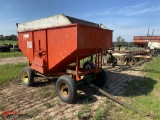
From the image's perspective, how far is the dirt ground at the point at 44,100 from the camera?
14.4 feet

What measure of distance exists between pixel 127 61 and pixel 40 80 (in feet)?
24.3

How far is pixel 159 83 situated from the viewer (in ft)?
24.0

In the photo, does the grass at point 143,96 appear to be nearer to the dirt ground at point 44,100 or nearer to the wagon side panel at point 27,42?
the dirt ground at point 44,100

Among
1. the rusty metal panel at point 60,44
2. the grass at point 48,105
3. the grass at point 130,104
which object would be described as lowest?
the grass at point 130,104

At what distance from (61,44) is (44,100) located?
1744mm

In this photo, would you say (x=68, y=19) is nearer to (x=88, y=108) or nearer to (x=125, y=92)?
(x=88, y=108)

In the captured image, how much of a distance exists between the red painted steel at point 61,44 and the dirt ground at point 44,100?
809 millimetres

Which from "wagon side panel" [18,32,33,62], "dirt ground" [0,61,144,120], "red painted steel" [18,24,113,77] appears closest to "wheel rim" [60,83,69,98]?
"dirt ground" [0,61,144,120]

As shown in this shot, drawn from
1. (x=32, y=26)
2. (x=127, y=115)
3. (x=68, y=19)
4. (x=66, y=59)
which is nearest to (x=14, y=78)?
(x=32, y=26)

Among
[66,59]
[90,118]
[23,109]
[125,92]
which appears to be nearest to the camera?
[90,118]

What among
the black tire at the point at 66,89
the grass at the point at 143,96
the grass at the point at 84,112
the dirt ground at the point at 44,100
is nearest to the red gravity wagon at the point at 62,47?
the black tire at the point at 66,89

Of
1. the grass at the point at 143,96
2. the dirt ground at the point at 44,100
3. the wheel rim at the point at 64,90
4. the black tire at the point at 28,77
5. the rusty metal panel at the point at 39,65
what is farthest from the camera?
the black tire at the point at 28,77

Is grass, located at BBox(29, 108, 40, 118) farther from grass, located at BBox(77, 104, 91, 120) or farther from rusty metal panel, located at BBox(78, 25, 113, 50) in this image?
rusty metal panel, located at BBox(78, 25, 113, 50)

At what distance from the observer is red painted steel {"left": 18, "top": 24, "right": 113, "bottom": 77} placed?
493 centimetres
